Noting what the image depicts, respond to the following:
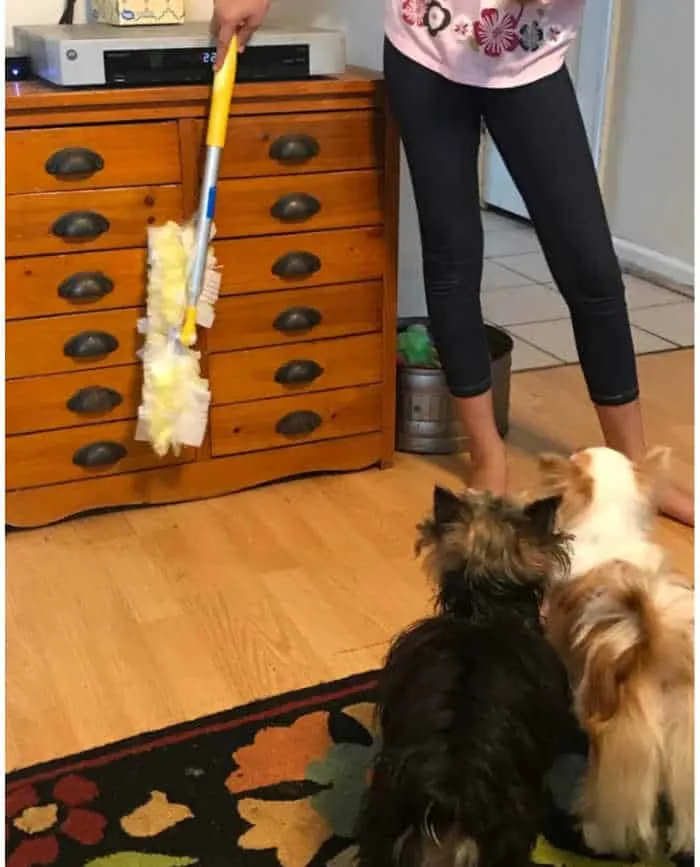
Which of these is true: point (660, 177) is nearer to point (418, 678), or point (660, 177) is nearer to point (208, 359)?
point (208, 359)

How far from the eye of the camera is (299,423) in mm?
A: 2580

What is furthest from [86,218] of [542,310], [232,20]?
[542,310]

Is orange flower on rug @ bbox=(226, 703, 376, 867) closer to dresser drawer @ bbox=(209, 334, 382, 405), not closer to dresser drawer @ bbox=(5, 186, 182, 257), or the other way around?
dresser drawer @ bbox=(209, 334, 382, 405)

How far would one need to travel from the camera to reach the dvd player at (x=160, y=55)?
218 cm

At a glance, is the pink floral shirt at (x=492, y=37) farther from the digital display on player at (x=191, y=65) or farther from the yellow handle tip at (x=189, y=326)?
the yellow handle tip at (x=189, y=326)

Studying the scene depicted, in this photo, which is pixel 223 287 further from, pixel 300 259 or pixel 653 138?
pixel 653 138

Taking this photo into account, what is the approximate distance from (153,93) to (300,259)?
46 cm

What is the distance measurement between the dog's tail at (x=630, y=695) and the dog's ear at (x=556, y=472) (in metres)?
0.30

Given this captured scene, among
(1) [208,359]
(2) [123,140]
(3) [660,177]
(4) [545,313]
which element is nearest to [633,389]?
(1) [208,359]

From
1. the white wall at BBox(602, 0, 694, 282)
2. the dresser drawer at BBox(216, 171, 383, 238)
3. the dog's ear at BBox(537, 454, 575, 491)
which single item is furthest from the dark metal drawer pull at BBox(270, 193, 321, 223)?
the white wall at BBox(602, 0, 694, 282)

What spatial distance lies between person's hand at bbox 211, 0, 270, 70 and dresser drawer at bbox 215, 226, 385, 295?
1.23 feet

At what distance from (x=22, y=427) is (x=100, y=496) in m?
0.24

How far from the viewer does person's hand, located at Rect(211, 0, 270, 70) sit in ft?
7.28

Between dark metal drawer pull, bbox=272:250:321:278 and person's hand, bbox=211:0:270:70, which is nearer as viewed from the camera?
person's hand, bbox=211:0:270:70
